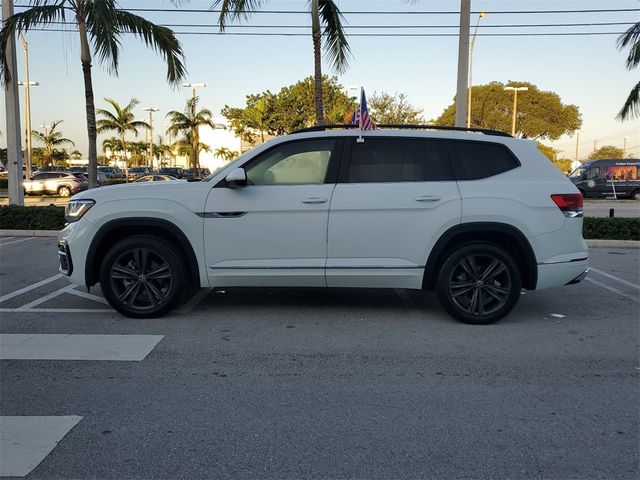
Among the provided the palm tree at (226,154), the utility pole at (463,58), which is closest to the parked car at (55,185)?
the utility pole at (463,58)

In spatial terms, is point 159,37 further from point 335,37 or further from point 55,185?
point 55,185

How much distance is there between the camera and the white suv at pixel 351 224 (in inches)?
217

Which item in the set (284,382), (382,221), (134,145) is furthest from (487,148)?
(134,145)

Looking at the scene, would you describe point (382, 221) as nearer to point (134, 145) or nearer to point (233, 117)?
point (233, 117)

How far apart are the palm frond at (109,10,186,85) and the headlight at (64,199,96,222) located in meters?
7.95

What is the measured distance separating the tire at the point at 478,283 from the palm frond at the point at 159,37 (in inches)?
393

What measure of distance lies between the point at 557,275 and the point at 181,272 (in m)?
3.74

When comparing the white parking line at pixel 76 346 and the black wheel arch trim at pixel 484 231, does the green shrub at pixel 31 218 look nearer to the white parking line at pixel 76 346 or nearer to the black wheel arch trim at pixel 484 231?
the white parking line at pixel 76 346

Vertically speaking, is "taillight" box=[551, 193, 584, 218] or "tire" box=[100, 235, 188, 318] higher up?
"taillight" box=[551, 193, 584, 218]

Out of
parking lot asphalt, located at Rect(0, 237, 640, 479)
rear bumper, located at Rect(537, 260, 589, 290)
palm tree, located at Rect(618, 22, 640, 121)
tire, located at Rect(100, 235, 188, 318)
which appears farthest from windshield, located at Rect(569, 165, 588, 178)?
tire, located at Rect(100, 235, 188, 318)

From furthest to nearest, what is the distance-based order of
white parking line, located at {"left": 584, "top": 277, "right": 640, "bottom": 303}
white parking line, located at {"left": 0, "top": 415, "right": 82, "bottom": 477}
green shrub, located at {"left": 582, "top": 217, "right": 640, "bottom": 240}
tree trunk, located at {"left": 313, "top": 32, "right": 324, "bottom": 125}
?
tree trunk, located at {"left": 313, "top": 32, "right": 324, "bottom": 125} → green shrub, located at {"left": 582, "top": 217, "right": 640, "bottom": 240} → white parking line, located at {"left": 584, "top": 277, "right": 640, "bottom": 303} → white parking line, located at {"left": 0, "top": 415, "right": 82, "bottom": 477}

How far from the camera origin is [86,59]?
1361 cm

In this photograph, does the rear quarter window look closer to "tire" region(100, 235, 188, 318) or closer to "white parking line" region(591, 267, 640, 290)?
"tire" region(100, 235, 188, 318)

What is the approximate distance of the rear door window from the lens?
5652 millimetres
